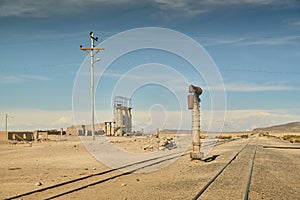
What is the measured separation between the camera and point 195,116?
23234mm

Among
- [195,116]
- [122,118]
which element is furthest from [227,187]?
[122,118]

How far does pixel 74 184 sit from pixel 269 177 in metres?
7.68

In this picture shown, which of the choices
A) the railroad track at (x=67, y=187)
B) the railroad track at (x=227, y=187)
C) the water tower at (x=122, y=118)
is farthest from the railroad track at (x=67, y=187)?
the water tower at (x=122, y=118)

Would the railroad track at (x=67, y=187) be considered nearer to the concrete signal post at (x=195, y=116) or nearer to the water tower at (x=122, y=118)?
the concrete signal post at (x=195, y=116)

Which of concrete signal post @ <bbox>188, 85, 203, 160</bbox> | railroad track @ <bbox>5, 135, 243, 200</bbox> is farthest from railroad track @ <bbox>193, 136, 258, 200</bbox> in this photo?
concrete signal post @ <bbox>188, 85, 203, 160</bbox>

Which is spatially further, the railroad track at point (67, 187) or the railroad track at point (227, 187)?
the railroad track at point (227, 187)

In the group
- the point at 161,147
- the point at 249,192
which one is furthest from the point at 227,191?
the point at 161,147

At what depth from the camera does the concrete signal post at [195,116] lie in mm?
22494

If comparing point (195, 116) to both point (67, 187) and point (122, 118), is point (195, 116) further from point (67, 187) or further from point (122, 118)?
point (122, 118)

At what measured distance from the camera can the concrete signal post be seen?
886 inches

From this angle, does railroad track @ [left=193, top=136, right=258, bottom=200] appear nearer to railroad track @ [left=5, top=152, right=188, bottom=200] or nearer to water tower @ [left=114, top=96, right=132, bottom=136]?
railroad track @ [left=5, top=152, right=188, bottom=200]

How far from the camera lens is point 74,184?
13672 millimetres

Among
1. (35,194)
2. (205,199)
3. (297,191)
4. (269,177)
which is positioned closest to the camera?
(205,199)

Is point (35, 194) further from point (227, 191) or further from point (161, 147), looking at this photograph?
point (161, 147)
